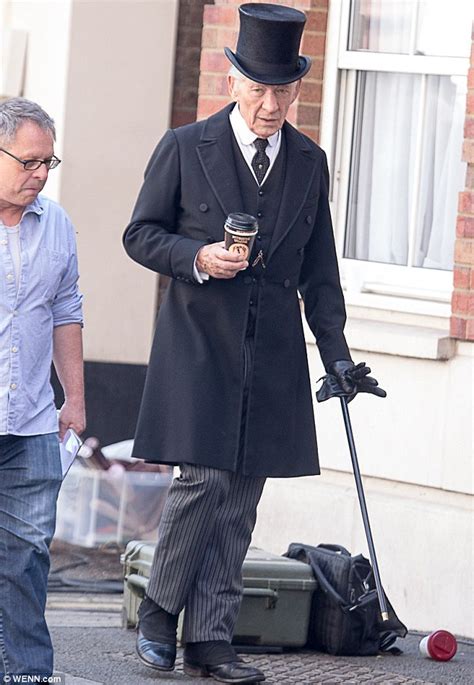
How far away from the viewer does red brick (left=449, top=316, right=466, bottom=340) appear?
6711 mm

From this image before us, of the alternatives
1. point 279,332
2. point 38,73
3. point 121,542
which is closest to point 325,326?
point 279,332

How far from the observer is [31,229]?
497 cm

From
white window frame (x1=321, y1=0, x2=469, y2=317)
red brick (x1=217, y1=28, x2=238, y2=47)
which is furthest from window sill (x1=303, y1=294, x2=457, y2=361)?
red brick (x1=217, y1=28, x2=238, y2=47)

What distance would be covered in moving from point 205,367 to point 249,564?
1052 millimetres

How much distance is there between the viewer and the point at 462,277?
6734mm

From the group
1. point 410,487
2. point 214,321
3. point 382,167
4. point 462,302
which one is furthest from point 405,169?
point 214,321

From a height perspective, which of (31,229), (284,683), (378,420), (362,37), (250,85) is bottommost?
(284,683)

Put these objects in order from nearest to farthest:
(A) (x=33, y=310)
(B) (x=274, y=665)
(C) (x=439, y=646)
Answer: (A) (x=33, y=310) → (B) (x=274, y=665) → (C) (x=439, y=646)

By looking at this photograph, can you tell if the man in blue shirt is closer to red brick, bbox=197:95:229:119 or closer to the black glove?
the black glove

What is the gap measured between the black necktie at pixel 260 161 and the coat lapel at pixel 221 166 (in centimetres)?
8

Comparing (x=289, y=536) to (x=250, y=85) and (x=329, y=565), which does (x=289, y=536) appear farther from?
(x=250, y=85)

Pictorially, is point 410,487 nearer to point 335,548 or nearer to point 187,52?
point 335,548

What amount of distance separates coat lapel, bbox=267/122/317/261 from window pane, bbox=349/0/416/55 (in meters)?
1.72

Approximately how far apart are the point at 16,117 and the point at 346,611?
2.30 metres
